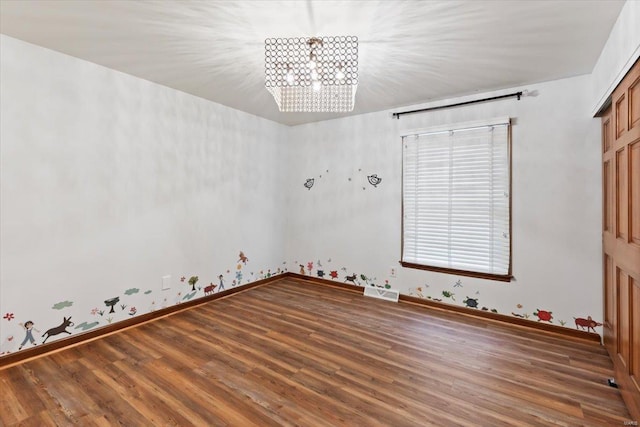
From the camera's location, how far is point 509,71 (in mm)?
2676

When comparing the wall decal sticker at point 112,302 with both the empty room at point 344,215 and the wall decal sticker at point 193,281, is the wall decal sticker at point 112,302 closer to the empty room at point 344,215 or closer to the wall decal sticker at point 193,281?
the empty room at point 344,215

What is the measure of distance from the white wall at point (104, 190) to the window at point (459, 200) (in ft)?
7.42

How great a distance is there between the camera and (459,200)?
3.33 metres

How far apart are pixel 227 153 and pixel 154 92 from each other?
105 cm

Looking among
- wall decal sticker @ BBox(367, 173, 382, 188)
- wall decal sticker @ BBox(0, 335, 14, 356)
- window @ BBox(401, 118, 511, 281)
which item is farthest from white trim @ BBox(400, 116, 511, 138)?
wall decal sticker @ BBox(0, 335, 14, 356)

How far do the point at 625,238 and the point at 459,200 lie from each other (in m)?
1.50

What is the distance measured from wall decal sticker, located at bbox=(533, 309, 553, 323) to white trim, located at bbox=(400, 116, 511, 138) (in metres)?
1.90

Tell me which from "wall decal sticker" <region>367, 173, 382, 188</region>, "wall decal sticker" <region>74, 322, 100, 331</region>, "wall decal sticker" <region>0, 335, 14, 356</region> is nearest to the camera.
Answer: "wall decal sticker" <region>0, 335, 14, 356</region>

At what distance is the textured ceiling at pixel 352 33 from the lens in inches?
71.6

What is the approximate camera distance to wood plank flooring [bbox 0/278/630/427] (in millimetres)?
1725

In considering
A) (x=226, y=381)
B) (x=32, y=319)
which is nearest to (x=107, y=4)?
(x=32, y=319)

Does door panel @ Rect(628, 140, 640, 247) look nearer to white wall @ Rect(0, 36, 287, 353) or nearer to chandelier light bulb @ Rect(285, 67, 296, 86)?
chandelier light bulb @ Rect(285, 67, 296, 86)

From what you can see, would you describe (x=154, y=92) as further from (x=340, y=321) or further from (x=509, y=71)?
(x=509, y=71)

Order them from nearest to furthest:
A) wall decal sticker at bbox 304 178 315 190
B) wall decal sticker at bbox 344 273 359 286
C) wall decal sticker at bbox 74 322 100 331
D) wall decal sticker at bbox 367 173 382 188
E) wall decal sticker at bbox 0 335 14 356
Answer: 1. wall decal sticker at bbox 0 335 14 356
2. wall decal sticker at bbox 74 322 100 331
3. wall decal sticker at bbox 367 173 382 188
4. wall decal sticker at bbox 344 273 359 286
5. wall decal sticker at bbox 304 178 315 190
